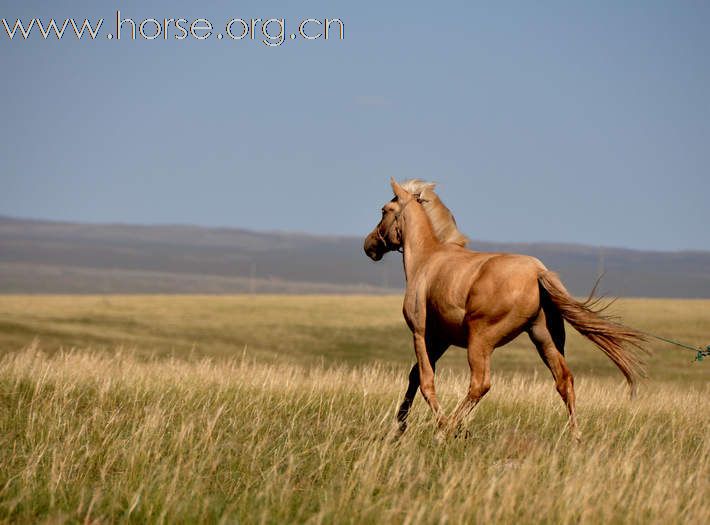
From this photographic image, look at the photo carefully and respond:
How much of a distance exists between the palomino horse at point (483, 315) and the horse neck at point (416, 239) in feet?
0.04

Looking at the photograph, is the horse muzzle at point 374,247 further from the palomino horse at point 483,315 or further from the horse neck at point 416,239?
the palomino horse at point 483,315

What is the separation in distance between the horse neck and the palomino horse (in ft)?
0.04

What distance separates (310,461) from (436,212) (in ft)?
11.8

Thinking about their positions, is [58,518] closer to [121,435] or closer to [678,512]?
[121,435]

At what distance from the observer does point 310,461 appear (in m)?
8.41

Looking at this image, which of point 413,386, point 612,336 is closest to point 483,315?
point 413,386

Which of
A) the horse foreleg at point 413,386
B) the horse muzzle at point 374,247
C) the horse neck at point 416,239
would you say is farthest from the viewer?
the horse muzzle at point 374,247

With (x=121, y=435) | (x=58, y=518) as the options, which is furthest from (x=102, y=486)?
(x=121, y=435)

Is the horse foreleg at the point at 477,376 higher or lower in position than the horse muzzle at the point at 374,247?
lower

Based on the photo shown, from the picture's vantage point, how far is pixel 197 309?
53750mm

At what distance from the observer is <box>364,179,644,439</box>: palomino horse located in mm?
9492

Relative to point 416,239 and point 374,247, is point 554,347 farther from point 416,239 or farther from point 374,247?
point 374,247

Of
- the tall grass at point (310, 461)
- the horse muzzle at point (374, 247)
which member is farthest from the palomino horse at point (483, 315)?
the horse muzzle at point (374, 247)

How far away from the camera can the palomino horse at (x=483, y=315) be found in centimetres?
949
